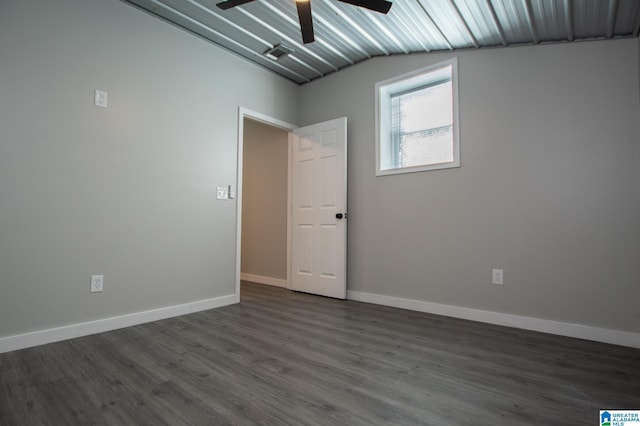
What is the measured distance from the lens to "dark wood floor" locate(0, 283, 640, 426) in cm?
144

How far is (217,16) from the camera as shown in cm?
→ 298

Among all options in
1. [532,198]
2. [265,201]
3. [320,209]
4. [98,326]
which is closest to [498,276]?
[532,198]

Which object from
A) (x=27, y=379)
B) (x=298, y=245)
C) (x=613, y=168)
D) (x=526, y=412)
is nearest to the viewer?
(x=526, y=412)

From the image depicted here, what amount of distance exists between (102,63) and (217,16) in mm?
1070

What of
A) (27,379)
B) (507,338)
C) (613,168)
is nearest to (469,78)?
(613,168)

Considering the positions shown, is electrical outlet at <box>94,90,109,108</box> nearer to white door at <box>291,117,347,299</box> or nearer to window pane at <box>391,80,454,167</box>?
white door at <box>291,117,347,299</box>

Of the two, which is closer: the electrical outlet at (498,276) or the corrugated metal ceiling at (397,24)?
the corrugated metal ceiling at (397,24)

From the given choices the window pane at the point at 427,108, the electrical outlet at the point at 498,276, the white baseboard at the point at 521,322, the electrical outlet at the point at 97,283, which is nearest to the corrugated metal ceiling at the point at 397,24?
the window pane at the point at 427,108

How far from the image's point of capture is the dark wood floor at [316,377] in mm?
1438

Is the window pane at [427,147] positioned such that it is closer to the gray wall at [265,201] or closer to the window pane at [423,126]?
the window pane at [423,126]

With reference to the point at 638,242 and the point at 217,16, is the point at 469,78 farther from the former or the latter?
the point at 217,16

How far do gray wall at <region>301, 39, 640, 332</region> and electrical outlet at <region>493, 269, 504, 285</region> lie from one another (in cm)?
4

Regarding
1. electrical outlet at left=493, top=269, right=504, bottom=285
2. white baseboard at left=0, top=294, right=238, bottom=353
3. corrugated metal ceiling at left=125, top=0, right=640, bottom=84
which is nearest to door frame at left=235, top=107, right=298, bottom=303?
white baseboard at left=0, top=294, right=238, bottom=353

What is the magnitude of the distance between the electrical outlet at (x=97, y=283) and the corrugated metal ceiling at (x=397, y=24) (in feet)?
7.69
